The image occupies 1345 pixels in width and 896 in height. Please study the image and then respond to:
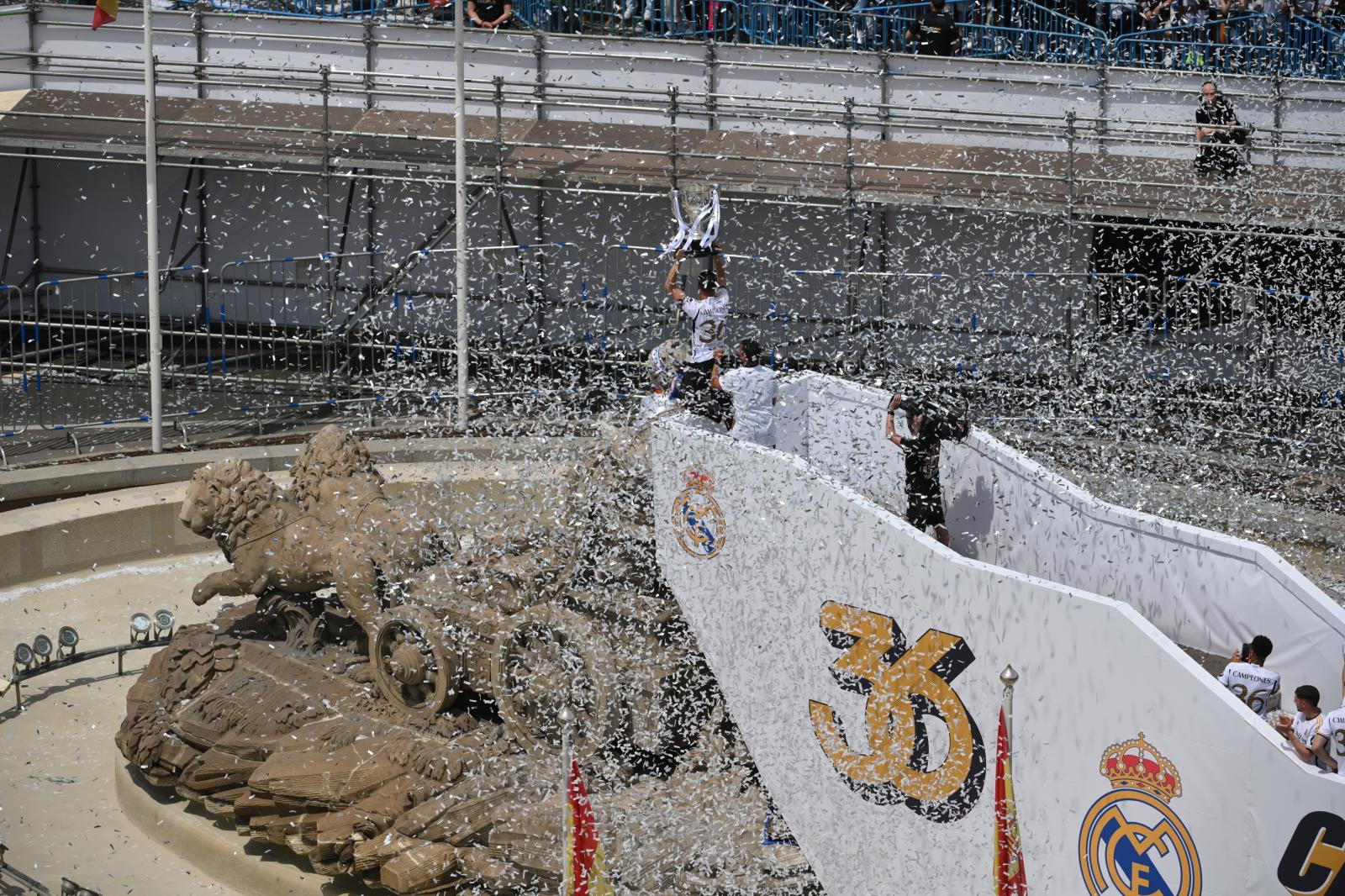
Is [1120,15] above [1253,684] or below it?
above

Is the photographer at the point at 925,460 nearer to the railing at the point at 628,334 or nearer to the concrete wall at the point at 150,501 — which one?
the concrete wall at the point at 150,501

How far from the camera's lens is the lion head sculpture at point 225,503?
9.31 meters

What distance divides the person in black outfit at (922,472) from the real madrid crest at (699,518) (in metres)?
1.30

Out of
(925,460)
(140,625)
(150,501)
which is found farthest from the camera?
(150,501)

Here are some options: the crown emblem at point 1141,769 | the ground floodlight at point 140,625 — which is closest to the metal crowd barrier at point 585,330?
the ground floodlight at point 140,625

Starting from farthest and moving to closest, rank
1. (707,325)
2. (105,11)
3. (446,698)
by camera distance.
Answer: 1. (105,11)
2. (707,325)
3. (446,698)

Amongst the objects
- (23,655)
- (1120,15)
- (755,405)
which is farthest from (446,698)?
(1120,15)

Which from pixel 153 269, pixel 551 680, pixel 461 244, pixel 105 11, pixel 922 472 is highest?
pixel 105 11

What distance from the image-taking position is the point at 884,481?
9.51 metres

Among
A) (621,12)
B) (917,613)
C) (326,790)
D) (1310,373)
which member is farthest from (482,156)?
(917,613)

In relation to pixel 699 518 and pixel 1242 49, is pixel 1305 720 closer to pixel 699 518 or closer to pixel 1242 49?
pixel 699 518

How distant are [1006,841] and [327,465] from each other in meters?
5.01

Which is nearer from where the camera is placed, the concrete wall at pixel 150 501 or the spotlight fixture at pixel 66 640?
the spotlight fixture at pixel 66 640

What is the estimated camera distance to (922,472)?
8.98m
